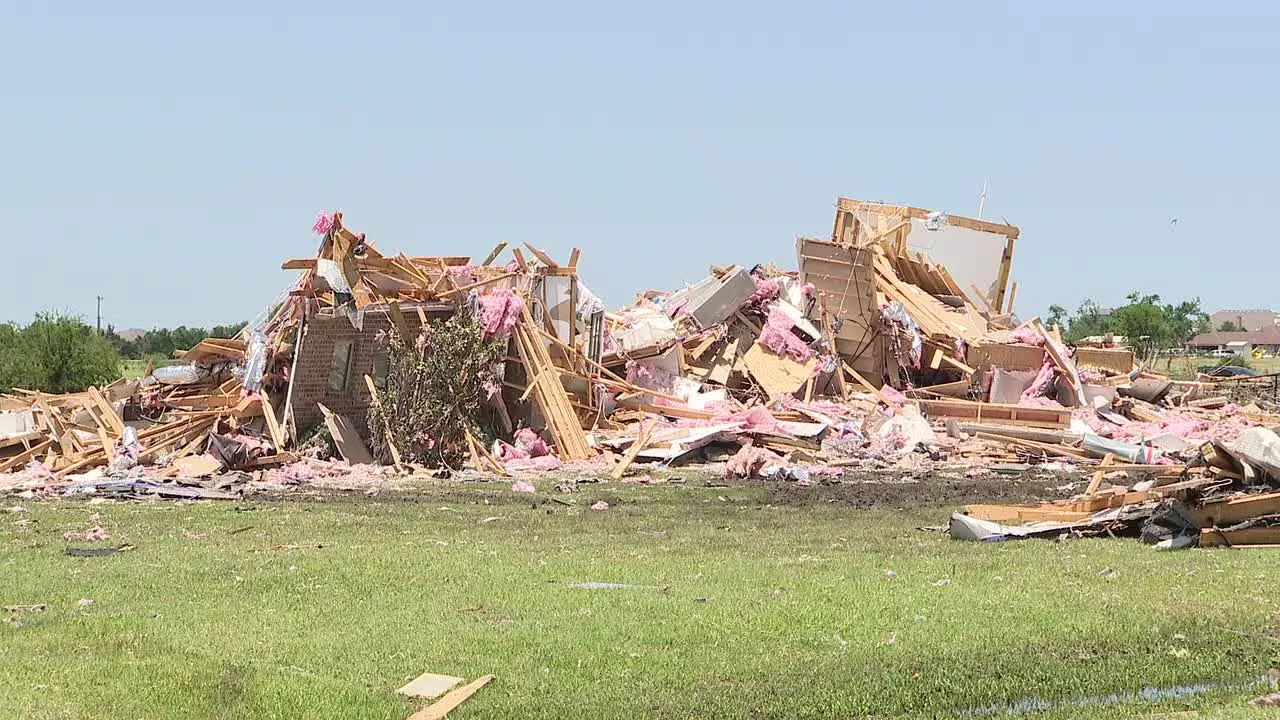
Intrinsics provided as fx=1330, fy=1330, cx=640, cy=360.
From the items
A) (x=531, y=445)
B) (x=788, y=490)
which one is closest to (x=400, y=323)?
(x=531, y=445)

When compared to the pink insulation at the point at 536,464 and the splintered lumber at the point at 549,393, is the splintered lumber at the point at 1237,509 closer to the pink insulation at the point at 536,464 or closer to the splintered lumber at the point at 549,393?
the pink insulation at the point at 536,464

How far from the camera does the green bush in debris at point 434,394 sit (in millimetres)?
20734

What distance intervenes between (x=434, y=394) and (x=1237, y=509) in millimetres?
12769

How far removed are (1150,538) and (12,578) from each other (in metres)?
9.29

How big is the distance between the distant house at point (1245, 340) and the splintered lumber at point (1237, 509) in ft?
354

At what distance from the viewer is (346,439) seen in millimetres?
21234

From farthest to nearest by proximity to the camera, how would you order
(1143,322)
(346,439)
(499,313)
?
(1143,322), (499,313), (346,439)

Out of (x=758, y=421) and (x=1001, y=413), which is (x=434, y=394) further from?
(x=1001, y=413)

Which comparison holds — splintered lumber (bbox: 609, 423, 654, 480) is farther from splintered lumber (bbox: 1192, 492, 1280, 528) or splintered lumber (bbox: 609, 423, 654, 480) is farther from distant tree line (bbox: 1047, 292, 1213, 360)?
distant tree line (bbox: 1047, 292, 1213, 360)

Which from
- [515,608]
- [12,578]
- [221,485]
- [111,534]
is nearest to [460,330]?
[221,485]

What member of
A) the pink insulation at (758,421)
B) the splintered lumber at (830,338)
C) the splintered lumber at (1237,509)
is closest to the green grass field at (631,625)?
the splintered lumber at (1237,509)

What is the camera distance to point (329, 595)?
9.48 m

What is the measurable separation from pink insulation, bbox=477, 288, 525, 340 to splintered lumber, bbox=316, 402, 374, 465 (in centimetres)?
269

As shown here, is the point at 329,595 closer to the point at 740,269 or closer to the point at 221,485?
the point at 221,485
